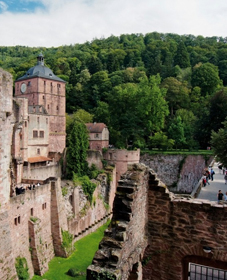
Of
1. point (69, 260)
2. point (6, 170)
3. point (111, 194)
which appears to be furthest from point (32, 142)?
point (6, 170)

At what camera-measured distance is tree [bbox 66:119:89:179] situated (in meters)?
31.1

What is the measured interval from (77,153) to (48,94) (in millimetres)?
13305

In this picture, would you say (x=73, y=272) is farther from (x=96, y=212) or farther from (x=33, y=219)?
(x=96, y=212)

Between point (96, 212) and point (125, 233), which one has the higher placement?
point (125, 233)

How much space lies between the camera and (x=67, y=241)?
2027 cm

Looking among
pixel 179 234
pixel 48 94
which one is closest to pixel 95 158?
pixel 48 94

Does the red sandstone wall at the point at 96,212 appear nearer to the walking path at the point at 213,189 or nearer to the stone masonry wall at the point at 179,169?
the stone masonry wall at the point at 179,169

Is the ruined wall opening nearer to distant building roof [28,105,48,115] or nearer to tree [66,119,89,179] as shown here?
tree [66,119,89,179]

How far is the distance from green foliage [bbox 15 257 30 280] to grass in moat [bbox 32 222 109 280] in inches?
41.5

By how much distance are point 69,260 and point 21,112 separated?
16.1 m

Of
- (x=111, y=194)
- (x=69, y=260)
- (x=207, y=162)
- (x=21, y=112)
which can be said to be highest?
(x=21, y=112)

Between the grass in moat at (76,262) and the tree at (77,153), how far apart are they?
876cm

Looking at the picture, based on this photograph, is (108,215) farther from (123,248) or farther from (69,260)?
(123,248)

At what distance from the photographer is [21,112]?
1145 inches
